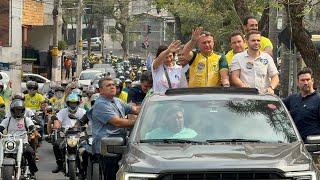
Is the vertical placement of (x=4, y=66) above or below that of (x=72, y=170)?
below

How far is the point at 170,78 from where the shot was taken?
1151 centimetres

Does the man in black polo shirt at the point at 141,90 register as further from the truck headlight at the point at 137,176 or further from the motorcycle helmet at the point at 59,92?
the motorcycle helmet at the point at 59,92

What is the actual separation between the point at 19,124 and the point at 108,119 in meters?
4.30

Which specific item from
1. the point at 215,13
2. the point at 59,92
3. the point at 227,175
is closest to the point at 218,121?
the point at 227,175

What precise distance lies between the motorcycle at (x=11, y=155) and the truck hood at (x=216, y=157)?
5791 millimetres

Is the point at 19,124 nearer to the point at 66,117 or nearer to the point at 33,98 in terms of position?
the point at 66,117

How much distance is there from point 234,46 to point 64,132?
4859 mm

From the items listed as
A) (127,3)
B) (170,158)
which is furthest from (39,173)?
(127,3)

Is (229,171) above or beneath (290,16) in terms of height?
beneath

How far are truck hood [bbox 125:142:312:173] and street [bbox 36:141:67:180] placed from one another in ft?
28.6

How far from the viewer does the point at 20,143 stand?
45.2 feet

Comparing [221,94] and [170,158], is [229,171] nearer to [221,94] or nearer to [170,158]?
[170,158]

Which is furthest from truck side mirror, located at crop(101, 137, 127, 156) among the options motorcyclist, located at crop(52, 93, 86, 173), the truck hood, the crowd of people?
motorcyclist, located at crop(52, 93, 86, 173)

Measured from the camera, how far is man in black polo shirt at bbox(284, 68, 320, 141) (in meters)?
10.0
